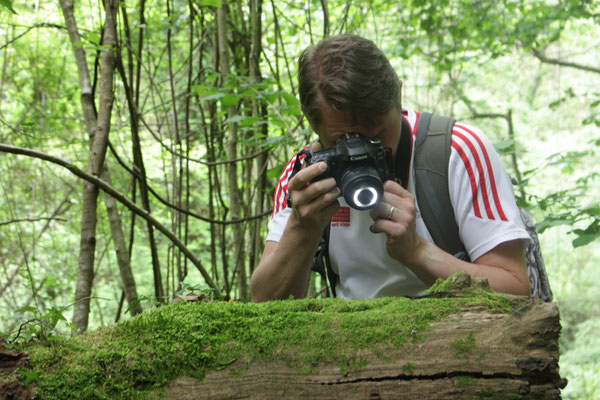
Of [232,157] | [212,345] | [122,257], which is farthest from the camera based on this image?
[232,157]

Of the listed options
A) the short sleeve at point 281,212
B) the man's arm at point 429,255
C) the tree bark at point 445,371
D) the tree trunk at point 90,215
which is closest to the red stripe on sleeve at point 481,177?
the man's arm at point 429,255

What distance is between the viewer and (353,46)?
1.54 m

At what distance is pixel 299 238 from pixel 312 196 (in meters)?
0.16

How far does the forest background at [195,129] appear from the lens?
217 centimetres

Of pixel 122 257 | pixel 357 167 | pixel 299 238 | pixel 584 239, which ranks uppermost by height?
pixel 357 167

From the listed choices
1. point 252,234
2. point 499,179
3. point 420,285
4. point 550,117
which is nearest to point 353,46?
point 499,179

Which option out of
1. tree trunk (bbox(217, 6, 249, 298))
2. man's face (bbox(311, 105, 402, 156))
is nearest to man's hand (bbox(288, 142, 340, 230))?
man's face (bbox(311, 105, 402, 156))

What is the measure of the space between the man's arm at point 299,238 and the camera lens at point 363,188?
0.25ft

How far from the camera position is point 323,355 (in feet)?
2.61

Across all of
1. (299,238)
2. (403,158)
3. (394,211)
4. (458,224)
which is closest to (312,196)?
(299,238)

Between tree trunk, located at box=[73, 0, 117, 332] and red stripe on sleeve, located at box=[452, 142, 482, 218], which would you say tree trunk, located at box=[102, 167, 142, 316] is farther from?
red stripe on sleeve, located at box=[452, 142, 482, 218]

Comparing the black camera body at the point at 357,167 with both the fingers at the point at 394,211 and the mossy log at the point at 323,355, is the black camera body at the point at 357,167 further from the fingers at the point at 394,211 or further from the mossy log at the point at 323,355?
the mossy log at the point at 323,355

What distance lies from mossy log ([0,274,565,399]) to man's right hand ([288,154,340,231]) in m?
0.64

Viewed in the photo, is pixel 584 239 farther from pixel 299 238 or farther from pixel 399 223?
pixel 299 238
